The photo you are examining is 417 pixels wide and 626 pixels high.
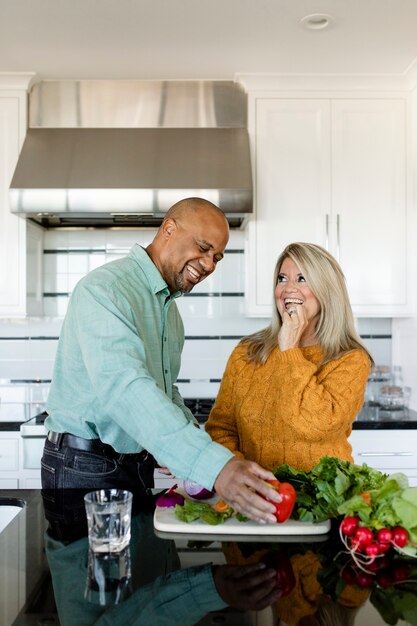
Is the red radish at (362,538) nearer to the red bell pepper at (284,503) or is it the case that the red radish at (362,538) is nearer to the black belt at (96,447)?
the red bell pepper at (284,503)

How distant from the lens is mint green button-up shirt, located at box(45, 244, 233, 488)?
4.31 ft

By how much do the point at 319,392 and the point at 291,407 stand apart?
0.09m

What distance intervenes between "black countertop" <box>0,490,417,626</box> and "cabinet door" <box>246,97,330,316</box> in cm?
201

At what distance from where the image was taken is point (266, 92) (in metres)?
3.27

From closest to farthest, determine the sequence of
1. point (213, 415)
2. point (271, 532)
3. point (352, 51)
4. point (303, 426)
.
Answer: point (271, 532), point (303, 426), point (213, 415), point (352, 51)

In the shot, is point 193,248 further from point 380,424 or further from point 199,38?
point 380,424

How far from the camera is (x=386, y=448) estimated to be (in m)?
3.02

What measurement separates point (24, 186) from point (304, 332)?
1.57 meters

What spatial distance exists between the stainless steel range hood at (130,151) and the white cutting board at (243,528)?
74.2 inches

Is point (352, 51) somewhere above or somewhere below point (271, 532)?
above

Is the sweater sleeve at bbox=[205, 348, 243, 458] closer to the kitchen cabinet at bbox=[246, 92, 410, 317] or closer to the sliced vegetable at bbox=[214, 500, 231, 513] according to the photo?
the sliced vegetable at bbox=[214, 500, 231, 513]

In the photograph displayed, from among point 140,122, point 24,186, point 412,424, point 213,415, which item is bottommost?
point 412,424

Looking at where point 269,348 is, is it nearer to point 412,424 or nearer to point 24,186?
point 412,424

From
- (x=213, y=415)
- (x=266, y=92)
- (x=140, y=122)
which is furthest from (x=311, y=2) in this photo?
(x=213, y=415)
